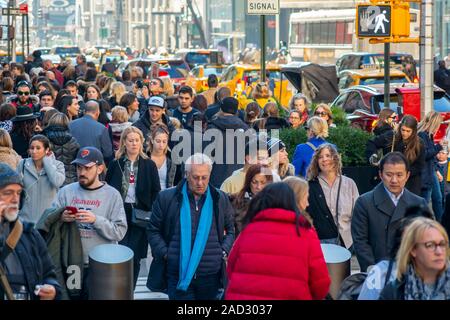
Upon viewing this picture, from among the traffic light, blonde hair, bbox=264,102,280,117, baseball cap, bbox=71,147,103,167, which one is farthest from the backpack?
the traffic light

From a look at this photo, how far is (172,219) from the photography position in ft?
30.9

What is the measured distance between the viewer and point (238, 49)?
104625mm

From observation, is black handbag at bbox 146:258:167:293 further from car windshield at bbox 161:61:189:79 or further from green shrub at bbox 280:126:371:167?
car windshield at bbox 161:61:189:79

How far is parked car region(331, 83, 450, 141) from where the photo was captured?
67.0 ft

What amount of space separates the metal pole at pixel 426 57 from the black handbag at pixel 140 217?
719 cm

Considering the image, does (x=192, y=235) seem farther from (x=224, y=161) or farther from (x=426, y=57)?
(x=426, y=57)

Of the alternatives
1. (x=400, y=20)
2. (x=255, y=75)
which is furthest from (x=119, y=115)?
(x=255, y=75)

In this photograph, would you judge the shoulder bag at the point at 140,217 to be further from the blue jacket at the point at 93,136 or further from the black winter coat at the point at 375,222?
Result: the blue jacket at the point at 93,136

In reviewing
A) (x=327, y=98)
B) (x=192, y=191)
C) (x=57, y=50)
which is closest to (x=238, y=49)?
(x=57, y=50)

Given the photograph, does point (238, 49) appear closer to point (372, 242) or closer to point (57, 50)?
point (57, 50)

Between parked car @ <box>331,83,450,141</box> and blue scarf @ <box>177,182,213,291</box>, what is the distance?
1029 centimetres

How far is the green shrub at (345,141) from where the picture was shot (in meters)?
16.1

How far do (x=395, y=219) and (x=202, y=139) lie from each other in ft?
17.6

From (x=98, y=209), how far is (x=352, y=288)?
9.31ft
